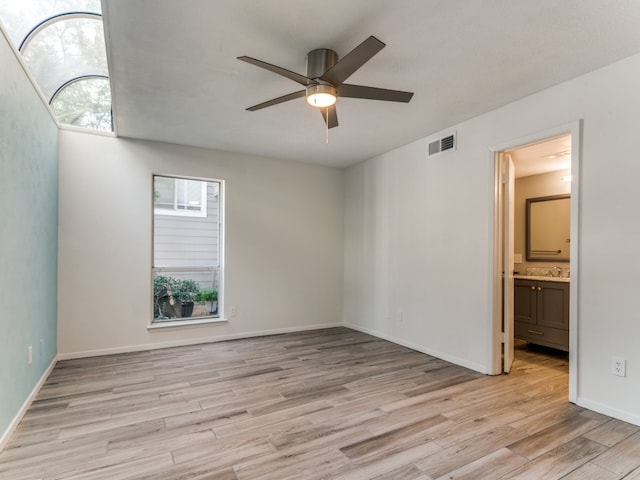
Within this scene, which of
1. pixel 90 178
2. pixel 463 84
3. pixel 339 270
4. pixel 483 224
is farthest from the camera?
pixel 339 270

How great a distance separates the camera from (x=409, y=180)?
4355 mm

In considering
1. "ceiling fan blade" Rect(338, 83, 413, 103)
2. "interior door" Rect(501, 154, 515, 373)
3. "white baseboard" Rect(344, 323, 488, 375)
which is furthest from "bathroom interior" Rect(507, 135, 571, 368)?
"ceiling fan blade" Rect(338, 83, 413, 103)

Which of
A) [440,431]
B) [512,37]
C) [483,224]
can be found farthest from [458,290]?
[512,37]

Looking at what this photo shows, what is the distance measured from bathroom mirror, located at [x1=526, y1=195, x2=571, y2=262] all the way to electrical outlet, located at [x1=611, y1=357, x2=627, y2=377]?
8.63 ft

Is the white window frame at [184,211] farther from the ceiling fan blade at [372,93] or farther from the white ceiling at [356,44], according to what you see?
the ceiling fan blade at [372,93]

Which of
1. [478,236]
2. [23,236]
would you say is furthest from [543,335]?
[23,236]

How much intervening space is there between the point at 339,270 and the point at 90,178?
11.7 feet

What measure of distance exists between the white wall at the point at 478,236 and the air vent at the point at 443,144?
0.23ft

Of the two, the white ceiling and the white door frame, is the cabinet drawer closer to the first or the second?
the white door frame

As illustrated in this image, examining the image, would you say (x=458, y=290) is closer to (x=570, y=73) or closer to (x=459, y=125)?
(x=459, y=125)

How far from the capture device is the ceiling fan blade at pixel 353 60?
1.82m

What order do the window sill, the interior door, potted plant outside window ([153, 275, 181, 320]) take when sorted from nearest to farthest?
the interior door
the window sill
potted plant outside window ([153, 275, 181, 320])

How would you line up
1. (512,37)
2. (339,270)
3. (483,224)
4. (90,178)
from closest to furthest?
(512,37) → (483,224) → (90,178) → (339,270)

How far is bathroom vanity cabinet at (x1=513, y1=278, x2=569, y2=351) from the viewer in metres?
4.06
